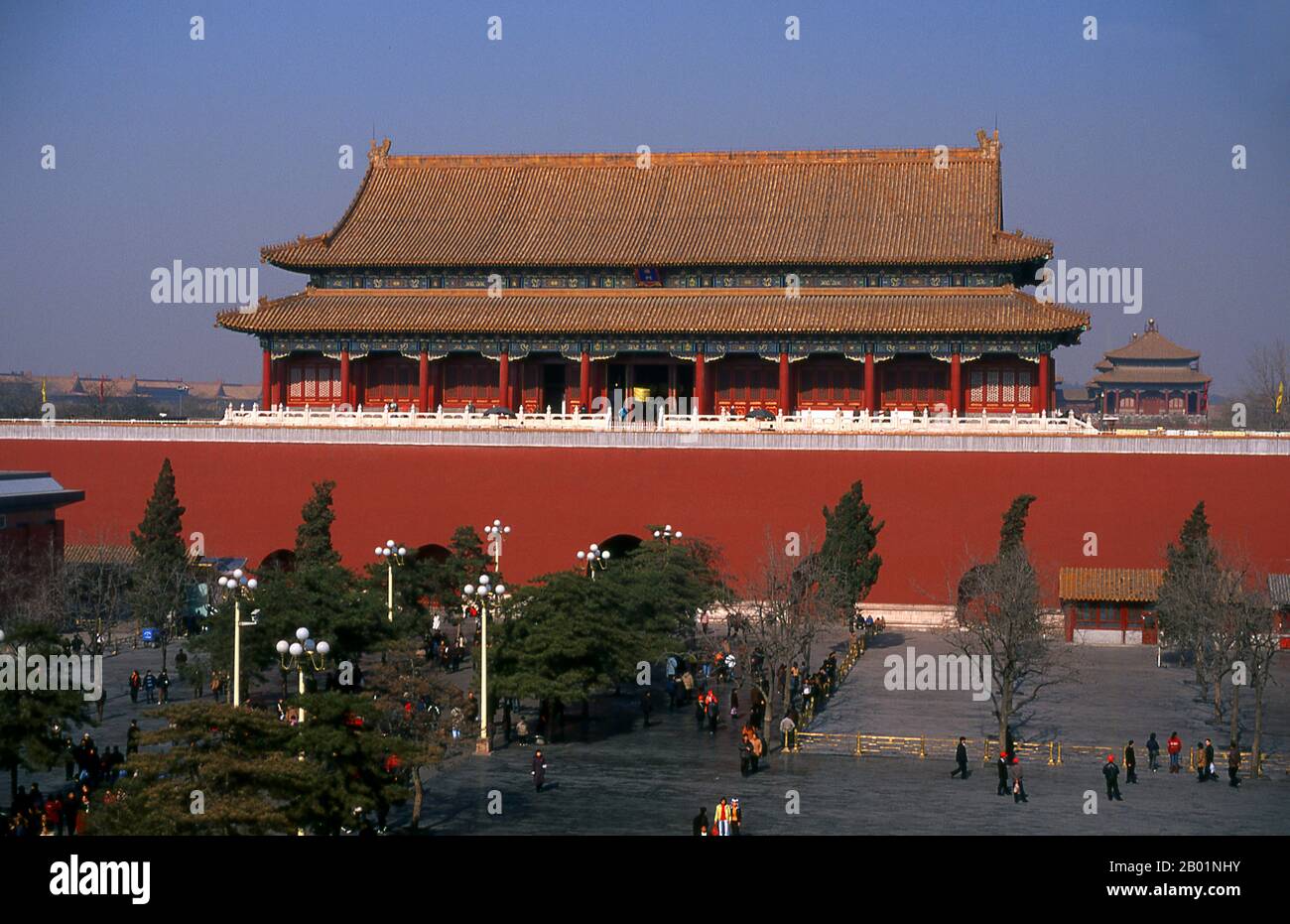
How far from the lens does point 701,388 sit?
145 feet

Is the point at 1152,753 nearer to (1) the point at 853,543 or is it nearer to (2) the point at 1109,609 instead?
(2) the point at 1109,609

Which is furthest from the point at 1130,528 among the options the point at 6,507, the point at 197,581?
the point at 6,507

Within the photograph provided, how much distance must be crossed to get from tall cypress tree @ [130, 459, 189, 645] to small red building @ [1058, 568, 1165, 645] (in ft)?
59.7

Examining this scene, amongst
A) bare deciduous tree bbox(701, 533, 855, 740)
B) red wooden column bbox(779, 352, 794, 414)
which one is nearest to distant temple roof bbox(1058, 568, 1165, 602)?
bare deciduous tree bbox(701, 533, 855, 740)

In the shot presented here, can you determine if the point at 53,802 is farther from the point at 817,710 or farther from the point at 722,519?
the point at 722,519

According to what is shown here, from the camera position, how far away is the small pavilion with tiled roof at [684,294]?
43.5m

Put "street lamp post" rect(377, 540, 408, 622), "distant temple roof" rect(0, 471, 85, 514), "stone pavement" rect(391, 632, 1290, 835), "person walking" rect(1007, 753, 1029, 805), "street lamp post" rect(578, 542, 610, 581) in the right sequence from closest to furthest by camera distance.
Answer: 1. "stone pavement" rect(391, 632, 1290, 835)
2. "person walking" rect(1007, 753, 1029, 805)
3. "street lamp post" rect(578, 542, 610, 581)
4. "street lamp post" rect(377, 540, 408, 622)
5. "distant temple roof" rect(0, 471, 85, 514)

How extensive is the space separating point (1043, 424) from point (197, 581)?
19005 mm

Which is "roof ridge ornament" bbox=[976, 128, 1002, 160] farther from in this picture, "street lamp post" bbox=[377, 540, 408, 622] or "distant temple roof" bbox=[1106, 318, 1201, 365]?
"distant temple roof" bbox=[1106, 318, 1201, 365]

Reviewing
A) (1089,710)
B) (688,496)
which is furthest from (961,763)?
(688,496)

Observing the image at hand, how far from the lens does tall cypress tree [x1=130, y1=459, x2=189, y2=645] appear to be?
1395 inches

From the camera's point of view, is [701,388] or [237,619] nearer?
[237,619]

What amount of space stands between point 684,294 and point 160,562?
15894 millimetres
